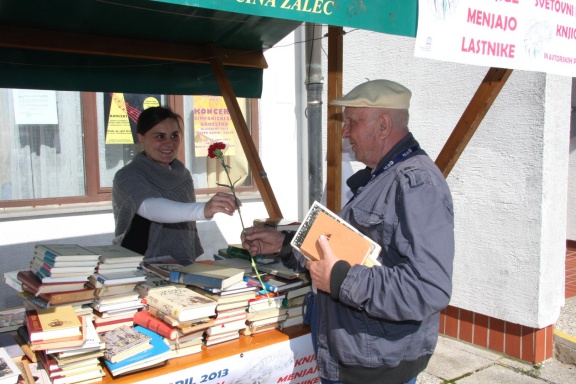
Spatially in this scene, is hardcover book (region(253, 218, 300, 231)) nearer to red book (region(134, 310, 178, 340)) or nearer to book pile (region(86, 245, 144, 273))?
book pile (region(86, 245, 144, 273))

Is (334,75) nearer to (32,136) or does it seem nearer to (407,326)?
(407,326)

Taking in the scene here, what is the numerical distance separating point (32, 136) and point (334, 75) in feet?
13.7

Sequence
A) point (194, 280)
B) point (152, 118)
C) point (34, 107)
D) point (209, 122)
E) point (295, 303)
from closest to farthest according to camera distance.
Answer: point (194, 280) → point (295, 303) → point (152, 118) → point (34, 107) → point (209, 122)

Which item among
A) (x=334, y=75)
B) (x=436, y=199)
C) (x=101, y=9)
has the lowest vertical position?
(x=436, y=199)

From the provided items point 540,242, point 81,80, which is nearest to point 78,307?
point 81,80

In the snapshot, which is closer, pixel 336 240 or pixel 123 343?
pixel 336 240

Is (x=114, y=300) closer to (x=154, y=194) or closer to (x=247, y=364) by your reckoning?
(x=247, y=364)

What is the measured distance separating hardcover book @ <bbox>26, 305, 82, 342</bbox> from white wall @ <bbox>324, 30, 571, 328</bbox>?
10.5 ft

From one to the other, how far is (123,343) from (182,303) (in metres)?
0.27

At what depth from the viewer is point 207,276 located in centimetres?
232

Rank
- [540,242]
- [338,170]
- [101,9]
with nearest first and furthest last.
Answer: [338,170] < [101,9] < [540,242]

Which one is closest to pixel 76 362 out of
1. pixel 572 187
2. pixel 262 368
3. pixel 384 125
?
pixel 262 368

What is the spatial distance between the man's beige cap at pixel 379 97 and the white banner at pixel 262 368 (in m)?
1.09

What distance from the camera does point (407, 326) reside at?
185 cm
